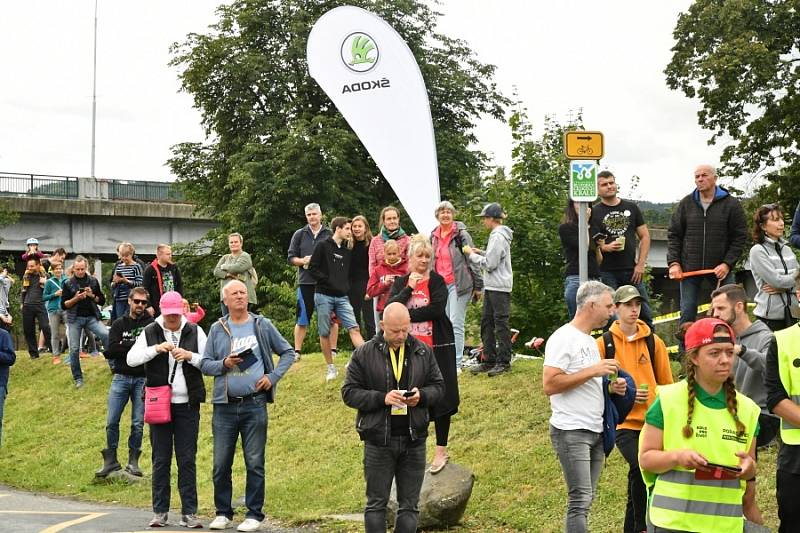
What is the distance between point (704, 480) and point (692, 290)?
6.18 meters

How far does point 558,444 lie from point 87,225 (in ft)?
112

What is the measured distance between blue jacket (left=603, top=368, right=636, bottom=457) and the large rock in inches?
84.2

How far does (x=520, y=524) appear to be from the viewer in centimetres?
1004

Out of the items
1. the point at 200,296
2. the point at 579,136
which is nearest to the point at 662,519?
the point at 579,136

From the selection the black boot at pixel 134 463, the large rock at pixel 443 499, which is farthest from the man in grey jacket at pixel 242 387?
the black boot at pixel 134 463

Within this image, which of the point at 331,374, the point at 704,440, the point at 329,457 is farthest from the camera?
the point at 331,374

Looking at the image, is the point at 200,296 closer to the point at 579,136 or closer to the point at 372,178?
the point at 372,178

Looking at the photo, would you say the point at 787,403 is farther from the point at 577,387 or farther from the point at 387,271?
the point at 387,271

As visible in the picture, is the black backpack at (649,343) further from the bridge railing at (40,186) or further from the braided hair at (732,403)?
the bridge railing at (40,186)

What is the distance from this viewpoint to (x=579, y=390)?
7.89 metres

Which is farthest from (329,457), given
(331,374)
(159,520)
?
(159,520)

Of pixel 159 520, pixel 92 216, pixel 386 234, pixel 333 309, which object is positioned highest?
pixel 92 216

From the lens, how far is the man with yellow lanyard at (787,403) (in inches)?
238

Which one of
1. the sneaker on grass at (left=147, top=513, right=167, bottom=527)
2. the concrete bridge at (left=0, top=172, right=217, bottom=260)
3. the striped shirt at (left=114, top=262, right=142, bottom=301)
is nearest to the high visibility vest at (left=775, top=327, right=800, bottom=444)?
the sneaker on grass at (left=147, top=513, right=167, bottom=527)
